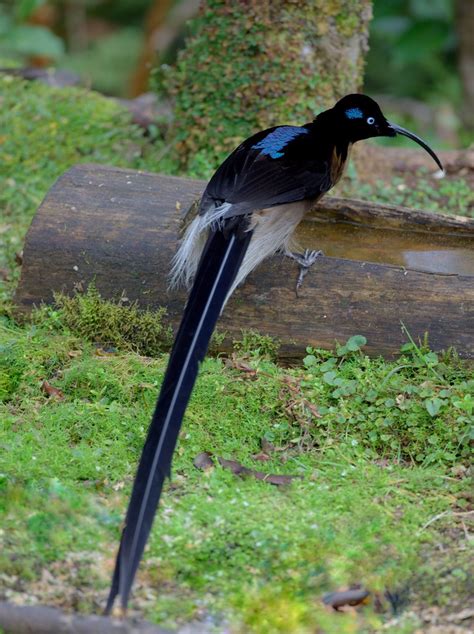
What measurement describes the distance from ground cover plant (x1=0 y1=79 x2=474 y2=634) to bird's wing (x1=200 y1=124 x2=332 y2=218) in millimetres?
710

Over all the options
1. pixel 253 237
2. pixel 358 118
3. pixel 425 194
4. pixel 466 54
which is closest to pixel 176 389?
pixel 253 237

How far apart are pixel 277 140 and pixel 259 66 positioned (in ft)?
4.94

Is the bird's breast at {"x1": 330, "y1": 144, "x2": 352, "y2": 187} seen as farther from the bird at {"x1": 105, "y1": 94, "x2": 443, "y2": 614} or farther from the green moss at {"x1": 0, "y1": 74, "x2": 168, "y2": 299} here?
the green moss at {"x1": 0, "y1": 74, "x2": 168, "y2": 299}

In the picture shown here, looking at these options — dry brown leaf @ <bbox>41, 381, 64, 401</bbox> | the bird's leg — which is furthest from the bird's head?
dry brown leaf @ <bbox>41, 381, 64, 401</bbox>

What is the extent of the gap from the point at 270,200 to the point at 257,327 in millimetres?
653

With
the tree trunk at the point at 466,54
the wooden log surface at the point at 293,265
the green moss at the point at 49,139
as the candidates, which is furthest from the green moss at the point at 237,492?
the tree trunk at the point at 466,54

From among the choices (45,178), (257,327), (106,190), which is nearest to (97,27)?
(45,178)

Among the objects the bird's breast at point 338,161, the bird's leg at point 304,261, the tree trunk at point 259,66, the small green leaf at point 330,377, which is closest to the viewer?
the small green leaf at point 330,377

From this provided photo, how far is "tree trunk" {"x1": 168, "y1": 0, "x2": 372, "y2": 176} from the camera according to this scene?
629cm

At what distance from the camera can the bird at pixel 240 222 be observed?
346 centimetres

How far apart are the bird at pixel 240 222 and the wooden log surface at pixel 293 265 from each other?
16 centimetres

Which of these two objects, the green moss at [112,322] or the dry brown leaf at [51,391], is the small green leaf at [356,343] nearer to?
the green moss at [112,322]

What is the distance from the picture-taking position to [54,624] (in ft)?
9.40

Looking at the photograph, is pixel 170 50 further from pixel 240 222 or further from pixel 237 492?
pixel 237 492
